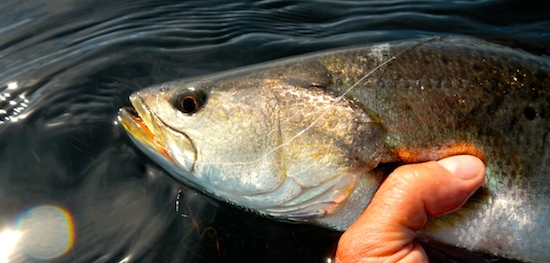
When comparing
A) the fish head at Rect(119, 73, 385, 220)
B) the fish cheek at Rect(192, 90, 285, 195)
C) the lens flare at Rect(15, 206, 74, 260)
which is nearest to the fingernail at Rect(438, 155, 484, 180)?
the fish head at Rect(119, 73, 385, 220)

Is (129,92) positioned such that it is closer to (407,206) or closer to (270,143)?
(270,143)

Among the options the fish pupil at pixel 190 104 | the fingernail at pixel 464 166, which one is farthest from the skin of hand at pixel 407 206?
the fish pupil at pixel 190 104

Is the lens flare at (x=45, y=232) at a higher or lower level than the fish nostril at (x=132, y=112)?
lower

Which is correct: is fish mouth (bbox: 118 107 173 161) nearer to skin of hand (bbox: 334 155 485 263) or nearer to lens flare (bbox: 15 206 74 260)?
lens flare (bbox: 15 206 74 260)

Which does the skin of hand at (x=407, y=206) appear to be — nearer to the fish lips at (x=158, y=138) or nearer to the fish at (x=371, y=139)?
the fish at (x=371, y=139)

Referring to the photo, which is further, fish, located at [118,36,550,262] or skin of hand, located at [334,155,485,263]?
fish, located at [118,36,550,262]

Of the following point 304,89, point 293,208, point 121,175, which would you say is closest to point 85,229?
point 121,175
